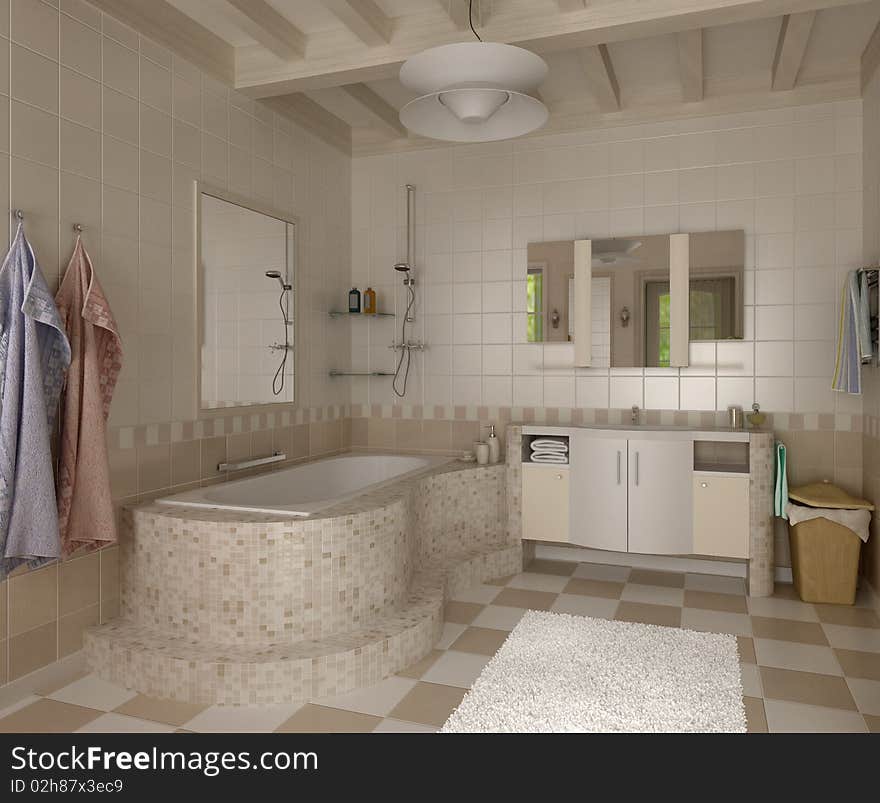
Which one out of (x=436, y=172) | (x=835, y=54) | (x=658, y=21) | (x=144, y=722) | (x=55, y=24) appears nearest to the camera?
(x=144, y=722)

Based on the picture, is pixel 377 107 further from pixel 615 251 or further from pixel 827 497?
pixel 827 497

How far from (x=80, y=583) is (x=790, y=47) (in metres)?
3.95

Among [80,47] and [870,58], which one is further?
[870,58]

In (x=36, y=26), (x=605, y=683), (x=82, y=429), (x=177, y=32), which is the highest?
(x=177, y=32)

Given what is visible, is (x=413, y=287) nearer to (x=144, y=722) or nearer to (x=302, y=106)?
(x=302, y=106)

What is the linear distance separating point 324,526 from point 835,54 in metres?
3.48

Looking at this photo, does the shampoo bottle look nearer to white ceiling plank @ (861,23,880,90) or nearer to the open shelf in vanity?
the open shelf in vanity

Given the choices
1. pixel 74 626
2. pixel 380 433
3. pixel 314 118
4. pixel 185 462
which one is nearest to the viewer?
pixel 74 626

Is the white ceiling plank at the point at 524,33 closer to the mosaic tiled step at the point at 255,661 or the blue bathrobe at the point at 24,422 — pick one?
the blue bathrobe at the point at 24,422

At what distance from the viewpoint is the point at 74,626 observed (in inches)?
111

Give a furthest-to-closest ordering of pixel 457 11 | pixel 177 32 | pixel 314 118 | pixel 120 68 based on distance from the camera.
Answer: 1. pixel 314 118
2. pixel 177 32
3. pixel 457 11
4. pixel 120 68

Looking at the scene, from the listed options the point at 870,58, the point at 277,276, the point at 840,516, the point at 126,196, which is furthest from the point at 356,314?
the point at 870,58
